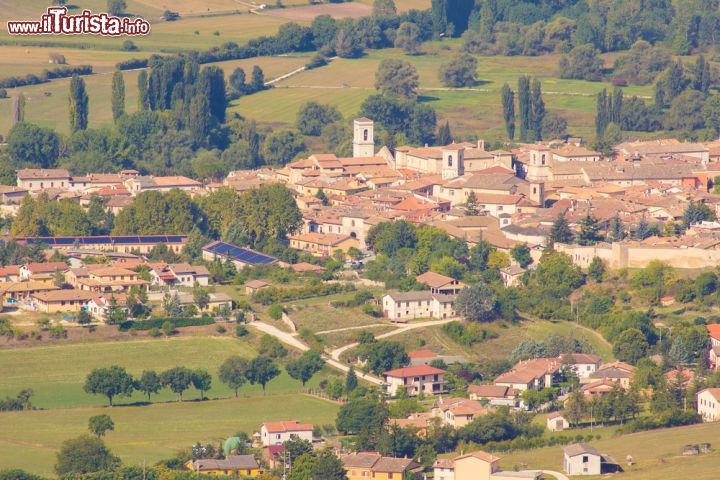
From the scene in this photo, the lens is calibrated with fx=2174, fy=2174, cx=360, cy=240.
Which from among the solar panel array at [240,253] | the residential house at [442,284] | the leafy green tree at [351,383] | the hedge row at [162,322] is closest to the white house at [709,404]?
the leafy green tree at [351,383]

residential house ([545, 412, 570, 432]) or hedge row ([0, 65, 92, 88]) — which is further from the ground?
hedge row ([0, 65, 92, 88])

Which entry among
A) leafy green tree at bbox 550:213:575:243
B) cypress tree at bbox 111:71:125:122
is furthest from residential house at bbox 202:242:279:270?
cypress tree at bbox 111:71:125:122

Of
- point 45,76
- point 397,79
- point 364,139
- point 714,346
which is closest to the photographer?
point 714,346

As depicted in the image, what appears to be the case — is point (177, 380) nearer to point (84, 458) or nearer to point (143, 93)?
point (84, 458)

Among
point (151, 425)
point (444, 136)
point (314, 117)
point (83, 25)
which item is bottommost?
point (314, 117)

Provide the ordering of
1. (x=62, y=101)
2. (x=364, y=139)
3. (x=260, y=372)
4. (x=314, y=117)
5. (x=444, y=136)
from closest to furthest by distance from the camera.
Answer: (x=260, y=372) → (x=364, y=139) → (x=444, y=136) → (x=314, y=117) → (x=62, y=101)

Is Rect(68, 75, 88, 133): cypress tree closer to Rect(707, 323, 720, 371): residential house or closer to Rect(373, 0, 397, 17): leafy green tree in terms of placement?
Rect(373, 0, 397, 17): leafy green tree

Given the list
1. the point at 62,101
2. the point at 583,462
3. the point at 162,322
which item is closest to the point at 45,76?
the point at 62,101
